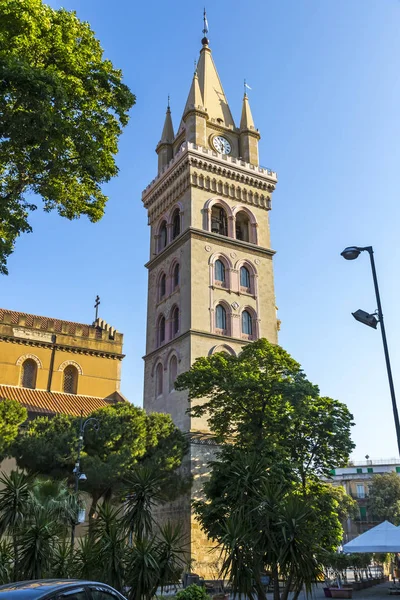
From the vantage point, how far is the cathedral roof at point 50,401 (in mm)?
33812

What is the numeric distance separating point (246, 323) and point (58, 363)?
13.7m

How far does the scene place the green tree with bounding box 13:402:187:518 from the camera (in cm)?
2584

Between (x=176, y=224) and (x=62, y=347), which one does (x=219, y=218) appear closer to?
(x=176, y=224)

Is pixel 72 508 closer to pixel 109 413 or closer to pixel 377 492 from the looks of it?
pixel 109 413

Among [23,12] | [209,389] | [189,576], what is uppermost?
[23,12]

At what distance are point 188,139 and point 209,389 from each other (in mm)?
23365

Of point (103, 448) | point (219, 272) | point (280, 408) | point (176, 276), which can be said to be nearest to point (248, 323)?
point (219, 272)

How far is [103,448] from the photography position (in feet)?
88.7

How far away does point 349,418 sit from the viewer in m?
28.1

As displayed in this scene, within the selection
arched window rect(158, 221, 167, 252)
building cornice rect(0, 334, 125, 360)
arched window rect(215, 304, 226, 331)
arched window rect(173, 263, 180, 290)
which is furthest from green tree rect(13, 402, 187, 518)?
arched window rect(158, 221, 167, 252)

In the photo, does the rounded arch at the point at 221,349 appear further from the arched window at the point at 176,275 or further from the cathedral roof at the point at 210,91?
the cathedral roof at the point at 210,91

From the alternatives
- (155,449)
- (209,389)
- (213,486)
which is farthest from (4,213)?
(155,449)

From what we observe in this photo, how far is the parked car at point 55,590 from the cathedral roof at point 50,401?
2676cm

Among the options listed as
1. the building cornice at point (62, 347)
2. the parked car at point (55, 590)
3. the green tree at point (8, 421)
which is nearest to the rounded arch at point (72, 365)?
the building cornice at point (62, 347)
